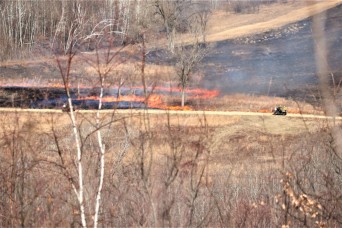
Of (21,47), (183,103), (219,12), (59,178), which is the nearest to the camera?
(59,178)

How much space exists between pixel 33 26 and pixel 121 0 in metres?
8.04

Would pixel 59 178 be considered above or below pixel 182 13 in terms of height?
below

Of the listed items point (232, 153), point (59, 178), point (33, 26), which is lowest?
point (232, 153)

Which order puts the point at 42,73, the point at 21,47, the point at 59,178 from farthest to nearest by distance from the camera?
the point at 21,47 → the point at 42,73 → the point at 59,178

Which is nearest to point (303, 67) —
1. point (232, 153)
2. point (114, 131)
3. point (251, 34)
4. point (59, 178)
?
point (251, 34)

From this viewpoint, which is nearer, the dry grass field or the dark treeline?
the dry grass field

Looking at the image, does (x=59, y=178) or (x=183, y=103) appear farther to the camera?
Answer: (x=183, y=103)

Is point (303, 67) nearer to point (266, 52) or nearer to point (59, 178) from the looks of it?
point (266, 52)

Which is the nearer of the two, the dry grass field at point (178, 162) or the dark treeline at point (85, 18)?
the dry grass field at point (178, 162)

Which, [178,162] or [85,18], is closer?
[178,162]

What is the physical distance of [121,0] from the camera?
48.2 meters

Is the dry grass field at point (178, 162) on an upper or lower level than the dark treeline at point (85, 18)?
lower

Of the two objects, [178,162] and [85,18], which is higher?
[85,18]

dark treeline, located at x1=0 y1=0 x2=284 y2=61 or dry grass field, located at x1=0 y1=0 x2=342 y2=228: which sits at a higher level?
dark treeline, located at x1=0 y1=0 x2=284 y2=61
